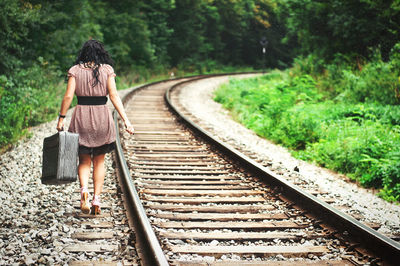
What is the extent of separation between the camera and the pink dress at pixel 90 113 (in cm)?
399

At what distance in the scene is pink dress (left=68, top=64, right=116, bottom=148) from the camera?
3.99m

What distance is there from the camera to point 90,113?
4055mm

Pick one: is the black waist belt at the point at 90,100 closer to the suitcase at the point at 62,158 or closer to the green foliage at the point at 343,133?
the suitcase at the point at 62,158

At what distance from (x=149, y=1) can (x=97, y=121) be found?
3274 cm

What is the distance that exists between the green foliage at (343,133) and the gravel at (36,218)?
416 cm

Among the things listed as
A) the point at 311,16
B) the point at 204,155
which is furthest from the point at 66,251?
the point at 311,16

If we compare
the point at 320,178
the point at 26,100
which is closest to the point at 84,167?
the point at 320,178

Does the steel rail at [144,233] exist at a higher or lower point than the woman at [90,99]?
lower

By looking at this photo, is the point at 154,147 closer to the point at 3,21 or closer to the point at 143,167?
the point at 143,167

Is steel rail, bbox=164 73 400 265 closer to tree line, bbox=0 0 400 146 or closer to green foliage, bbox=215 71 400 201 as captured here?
green foliage, bbox=215 71 400 201

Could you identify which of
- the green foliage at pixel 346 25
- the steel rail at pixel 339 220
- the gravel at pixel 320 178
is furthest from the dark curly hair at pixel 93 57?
the green foliage at pixel 346 25

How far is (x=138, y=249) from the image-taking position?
324cm

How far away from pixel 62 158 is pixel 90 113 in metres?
0.55

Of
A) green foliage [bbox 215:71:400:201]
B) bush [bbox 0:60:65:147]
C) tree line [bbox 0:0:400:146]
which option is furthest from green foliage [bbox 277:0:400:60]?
bush [bbox 0:60:65:147]
